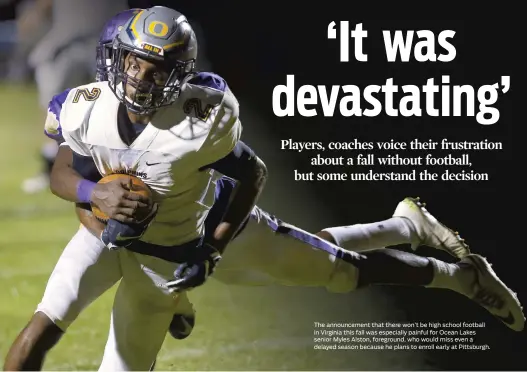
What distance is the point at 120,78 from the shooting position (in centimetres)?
232

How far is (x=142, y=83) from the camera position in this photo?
2301 millimetres

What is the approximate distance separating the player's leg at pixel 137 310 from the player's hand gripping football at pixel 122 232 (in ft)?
0.33

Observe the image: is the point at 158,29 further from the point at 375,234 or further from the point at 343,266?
the point at 375,234

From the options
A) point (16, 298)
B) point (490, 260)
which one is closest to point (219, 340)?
point (16, 298)

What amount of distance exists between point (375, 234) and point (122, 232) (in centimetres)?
105

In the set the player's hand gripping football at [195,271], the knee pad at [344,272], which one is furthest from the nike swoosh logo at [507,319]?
the player's hand gripping football at [195,271]

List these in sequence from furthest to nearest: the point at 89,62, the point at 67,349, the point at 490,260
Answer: the point at 89,62, the point at 490,260, the point at 67,349

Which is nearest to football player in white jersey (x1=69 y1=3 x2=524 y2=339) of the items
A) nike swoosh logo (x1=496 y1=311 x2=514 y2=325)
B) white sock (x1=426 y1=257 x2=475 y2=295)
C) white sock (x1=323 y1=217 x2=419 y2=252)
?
white sock (x1=323 y1=217 x2=419 y2=252)

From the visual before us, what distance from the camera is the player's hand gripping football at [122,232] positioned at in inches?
90.5

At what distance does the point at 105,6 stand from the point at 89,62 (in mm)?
364

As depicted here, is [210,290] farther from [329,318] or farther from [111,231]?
[111,231]

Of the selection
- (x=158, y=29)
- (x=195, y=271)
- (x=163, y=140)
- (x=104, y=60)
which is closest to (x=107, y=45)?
(x=104, y=60)

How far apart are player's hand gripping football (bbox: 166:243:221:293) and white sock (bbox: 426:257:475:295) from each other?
0.88 meters

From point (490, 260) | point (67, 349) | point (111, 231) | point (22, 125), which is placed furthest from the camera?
point (22, 125)
